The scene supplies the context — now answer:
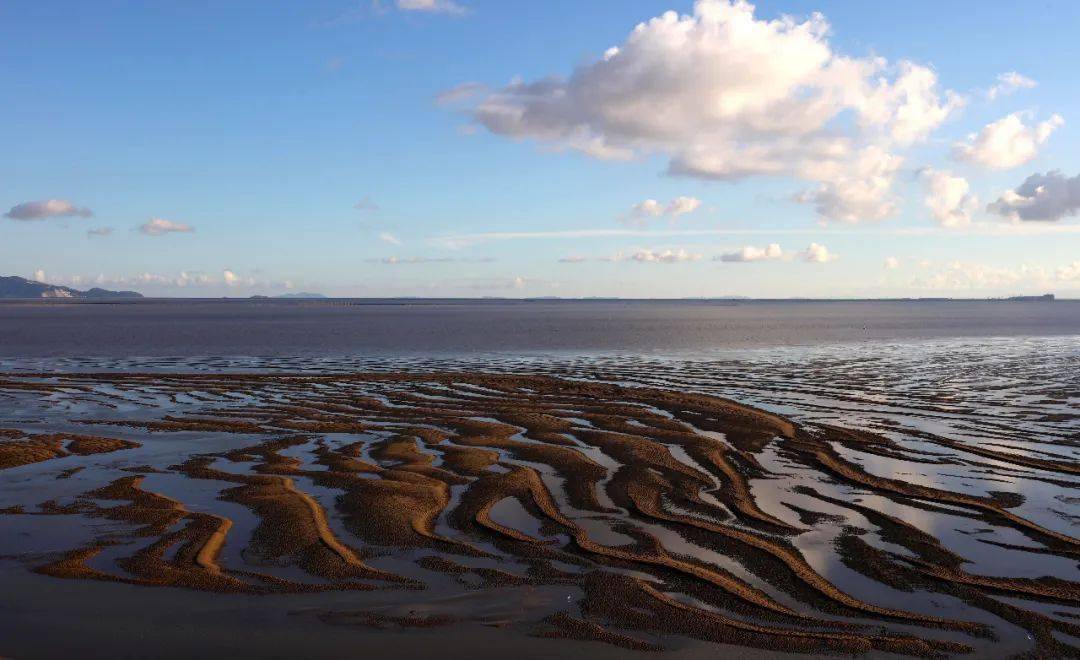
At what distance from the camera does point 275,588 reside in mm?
8984

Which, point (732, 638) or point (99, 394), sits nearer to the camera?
point (732, 638)

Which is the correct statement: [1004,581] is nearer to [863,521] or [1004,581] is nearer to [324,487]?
[863,521]

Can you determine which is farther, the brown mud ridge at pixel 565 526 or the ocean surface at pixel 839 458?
the ocean surface at pixel 839 458

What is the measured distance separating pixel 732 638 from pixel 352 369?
107 ft

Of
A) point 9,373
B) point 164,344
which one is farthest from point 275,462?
point 164,344

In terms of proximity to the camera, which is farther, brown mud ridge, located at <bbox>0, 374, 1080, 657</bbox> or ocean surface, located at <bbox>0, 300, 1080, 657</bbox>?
ocean surface, located at <bbox>0, 300, 1080, 657</bbox>

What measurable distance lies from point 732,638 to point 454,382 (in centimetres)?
2470

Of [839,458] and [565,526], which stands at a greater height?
[839,458]

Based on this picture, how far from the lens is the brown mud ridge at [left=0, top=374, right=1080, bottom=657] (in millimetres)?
8195

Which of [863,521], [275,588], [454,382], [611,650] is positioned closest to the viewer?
[611,650]

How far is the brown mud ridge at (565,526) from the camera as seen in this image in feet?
26.9

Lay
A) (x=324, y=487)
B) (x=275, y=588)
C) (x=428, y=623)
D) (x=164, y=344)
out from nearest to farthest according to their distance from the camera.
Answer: (x=428, y=623) → (x=275, y=588) → (x=324, y=487) → (x=164, y=344)

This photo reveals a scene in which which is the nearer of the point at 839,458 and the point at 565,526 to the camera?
the point at 565,526

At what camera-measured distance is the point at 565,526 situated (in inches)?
457
